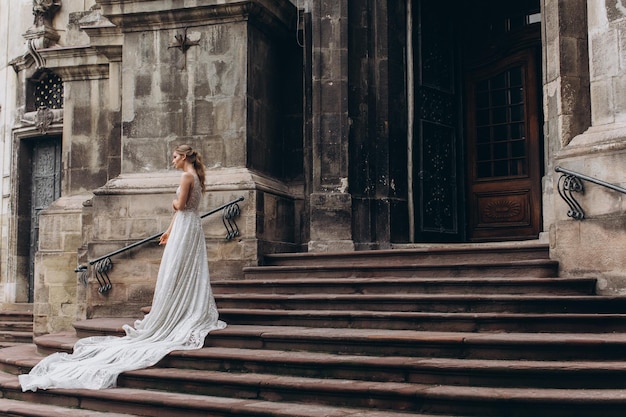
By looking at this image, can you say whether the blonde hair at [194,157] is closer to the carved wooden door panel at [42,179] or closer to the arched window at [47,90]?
the carved wooden door panel at [42,179]

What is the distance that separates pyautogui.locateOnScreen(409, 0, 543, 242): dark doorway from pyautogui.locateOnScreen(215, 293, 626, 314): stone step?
132 inches

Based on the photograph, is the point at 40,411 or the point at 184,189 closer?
the point at 40,411

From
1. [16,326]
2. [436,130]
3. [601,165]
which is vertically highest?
[436,130]

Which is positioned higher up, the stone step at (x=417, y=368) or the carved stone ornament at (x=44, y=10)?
the carved stone ornament at (x=44, y=10)

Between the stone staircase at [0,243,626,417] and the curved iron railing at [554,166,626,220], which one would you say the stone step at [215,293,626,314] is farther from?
the curved iron railing at [554,166,626,220]

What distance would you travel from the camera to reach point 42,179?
1744cm

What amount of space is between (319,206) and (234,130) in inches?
56.6

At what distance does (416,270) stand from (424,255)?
360mm

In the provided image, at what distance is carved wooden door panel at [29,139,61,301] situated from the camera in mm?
17250

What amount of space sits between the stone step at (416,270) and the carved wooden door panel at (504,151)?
3231 millimetres

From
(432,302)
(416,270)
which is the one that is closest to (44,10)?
(416,270)

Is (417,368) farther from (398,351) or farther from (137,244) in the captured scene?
(137,244)

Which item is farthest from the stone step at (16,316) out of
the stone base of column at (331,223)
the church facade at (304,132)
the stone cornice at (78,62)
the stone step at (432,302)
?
the stone step at (432,302)

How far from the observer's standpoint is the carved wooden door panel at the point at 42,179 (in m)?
17.2
